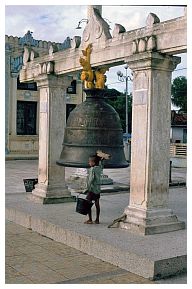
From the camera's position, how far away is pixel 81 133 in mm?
6871

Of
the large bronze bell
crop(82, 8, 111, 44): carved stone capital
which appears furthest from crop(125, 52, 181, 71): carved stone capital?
crop(82, 8, 111, 44): carved stone capital

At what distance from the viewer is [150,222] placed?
22.2 ft

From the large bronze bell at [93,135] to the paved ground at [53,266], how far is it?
134 centimetres

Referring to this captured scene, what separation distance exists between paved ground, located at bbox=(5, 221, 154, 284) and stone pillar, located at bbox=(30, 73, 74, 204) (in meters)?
1.96

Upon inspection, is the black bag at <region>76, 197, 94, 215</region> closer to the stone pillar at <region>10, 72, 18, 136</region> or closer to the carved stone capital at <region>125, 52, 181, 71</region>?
the carved stone capital at <region>125, 52, 181, 71</region>

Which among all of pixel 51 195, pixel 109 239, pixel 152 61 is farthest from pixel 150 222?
pixel 51 195

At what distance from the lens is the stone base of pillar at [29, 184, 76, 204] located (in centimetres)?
927

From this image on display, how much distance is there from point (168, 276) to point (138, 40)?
3510 mm

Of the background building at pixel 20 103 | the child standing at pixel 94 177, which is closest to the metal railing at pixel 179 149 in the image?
the background building at pixel 20 103

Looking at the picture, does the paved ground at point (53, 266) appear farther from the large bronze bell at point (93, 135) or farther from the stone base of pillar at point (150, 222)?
the large bronze bell at point (93, 135)

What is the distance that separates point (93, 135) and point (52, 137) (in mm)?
2754

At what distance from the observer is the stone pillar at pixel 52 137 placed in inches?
367

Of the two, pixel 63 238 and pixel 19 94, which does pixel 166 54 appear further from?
pixel 19 94

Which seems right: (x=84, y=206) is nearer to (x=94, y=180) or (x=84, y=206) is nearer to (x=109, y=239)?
(x=94, y=180)
